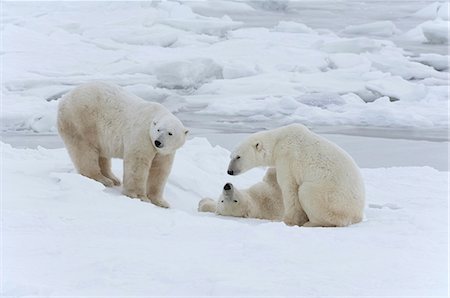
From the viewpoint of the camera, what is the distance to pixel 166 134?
4234 mm

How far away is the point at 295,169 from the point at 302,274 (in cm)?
160

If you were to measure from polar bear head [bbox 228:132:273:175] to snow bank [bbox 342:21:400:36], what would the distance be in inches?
447

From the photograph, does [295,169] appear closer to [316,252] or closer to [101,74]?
[316,252]

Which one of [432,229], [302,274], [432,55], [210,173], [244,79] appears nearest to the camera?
[302,274]

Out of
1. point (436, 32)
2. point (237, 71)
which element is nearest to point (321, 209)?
point (237, 71)

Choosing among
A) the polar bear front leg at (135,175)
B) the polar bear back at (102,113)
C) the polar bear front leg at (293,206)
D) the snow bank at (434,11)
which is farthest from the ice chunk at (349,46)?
the polar bear front leg at (293,206)

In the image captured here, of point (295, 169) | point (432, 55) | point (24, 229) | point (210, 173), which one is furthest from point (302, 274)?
point (432, 55)

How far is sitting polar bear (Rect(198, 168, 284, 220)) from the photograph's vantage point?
14.2ft

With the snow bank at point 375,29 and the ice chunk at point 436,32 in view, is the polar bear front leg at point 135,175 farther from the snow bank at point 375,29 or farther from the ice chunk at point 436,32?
the snow bank at point 375,29

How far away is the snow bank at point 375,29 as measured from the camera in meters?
15.0

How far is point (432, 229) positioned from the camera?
3.53m

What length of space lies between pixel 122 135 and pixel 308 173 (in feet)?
4.16

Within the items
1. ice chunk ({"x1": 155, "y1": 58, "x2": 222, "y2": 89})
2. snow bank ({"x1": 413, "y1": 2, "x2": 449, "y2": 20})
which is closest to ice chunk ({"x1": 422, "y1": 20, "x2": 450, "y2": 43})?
snow bank ({"x1": 413, "y1": 2, "x2": 449, "y2": 20})

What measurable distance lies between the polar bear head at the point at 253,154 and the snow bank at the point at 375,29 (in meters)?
11.3
